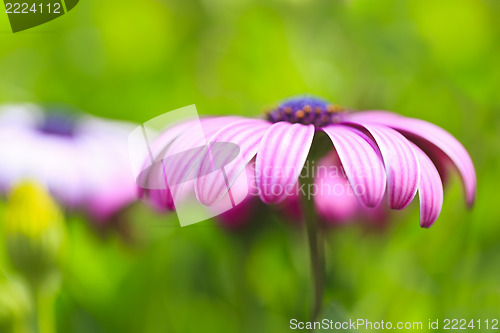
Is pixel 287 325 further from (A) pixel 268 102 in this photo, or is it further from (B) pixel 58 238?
(A) pixel 268 102

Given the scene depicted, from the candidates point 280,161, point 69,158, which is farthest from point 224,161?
point 69,158

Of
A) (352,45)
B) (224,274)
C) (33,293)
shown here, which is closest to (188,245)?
(224,274)

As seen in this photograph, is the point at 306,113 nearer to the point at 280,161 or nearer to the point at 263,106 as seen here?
the point at 280,161

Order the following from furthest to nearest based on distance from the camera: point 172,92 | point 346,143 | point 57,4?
1. point 172,92
2. point 57,4
3. point 346,143

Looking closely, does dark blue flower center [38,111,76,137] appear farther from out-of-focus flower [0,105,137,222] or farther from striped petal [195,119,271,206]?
striped petal [195,119,271,206]

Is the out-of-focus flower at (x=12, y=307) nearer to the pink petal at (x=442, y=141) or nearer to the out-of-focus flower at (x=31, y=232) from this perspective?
the out-of-focus flower at (x=31, y=232)

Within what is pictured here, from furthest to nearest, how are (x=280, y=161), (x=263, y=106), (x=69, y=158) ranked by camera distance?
(x=263, y=106) < (x=69, y=158) < (x=280, y=161)

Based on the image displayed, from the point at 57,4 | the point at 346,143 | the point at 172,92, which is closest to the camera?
the point at 346,143
